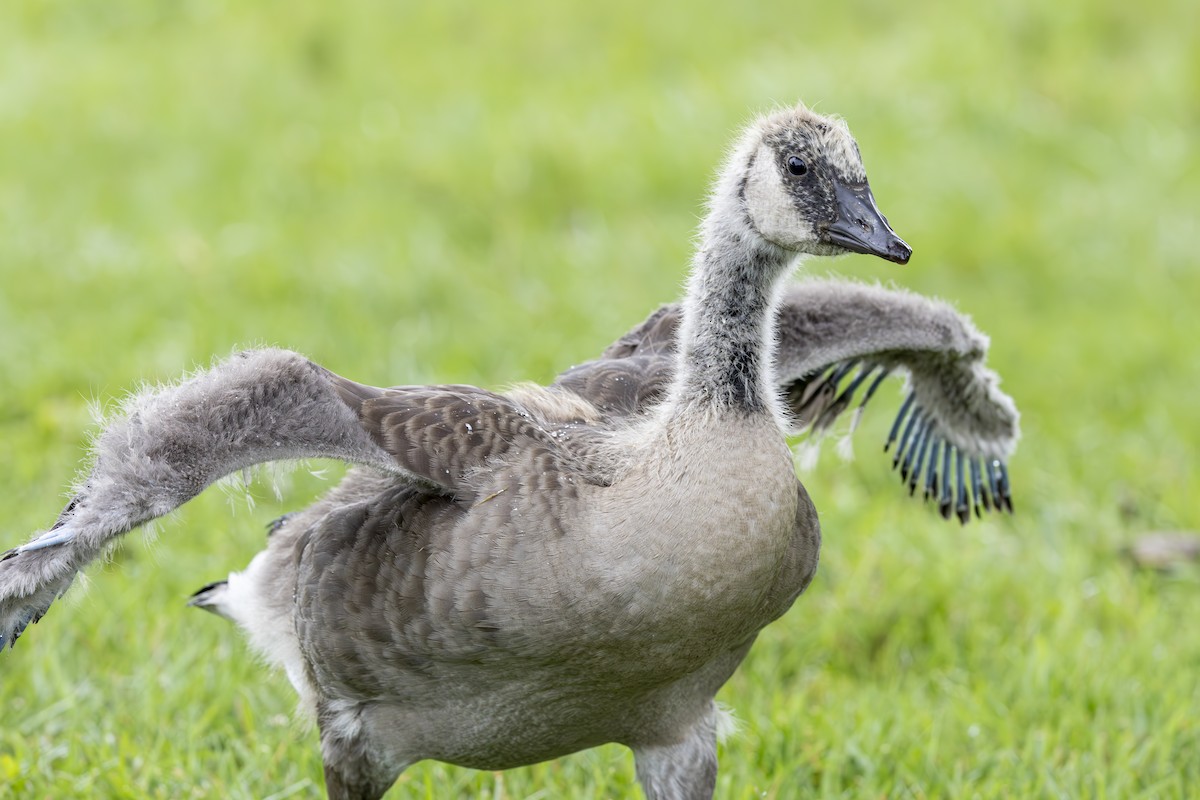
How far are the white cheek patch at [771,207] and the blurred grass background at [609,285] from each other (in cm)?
176

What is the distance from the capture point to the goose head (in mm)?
3611

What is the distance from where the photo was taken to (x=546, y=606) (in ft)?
11.6

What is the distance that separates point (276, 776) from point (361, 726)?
2.61 ft

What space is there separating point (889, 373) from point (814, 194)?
1.54 meters

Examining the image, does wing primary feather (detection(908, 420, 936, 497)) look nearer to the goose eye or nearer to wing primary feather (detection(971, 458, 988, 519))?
wing primary feather (detection(971, 458, 988, 519))

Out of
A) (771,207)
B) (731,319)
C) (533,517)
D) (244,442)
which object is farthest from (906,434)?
(244,442)

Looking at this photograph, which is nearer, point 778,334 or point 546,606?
point 546,606

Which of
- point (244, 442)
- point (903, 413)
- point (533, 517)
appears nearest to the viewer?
point (244, 442)

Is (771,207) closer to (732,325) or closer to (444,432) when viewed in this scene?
(732,325)

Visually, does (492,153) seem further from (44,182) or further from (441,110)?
(44,182)

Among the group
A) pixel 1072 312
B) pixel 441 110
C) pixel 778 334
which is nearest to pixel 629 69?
pixel 441 110

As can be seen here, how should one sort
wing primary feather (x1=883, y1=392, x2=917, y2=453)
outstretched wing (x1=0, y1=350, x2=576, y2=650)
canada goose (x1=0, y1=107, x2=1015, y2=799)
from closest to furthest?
outstretched wing (x1=0, y1=350, x2=576, y2=650)
canada goose (x1=0, y1=107, x2=1015, y2=799)
wing primary feather (x1=883, y1=392, x2=917, y2=453)

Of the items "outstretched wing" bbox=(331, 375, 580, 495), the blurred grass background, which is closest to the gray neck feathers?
"outstretched wing" bbox=(331, 375, 580, 495)

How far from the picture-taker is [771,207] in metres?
3.69
